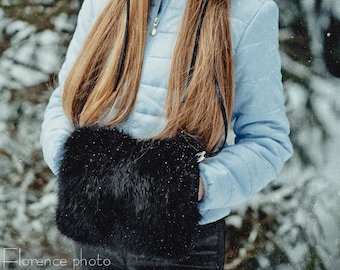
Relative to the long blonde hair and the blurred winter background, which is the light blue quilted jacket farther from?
the blurred winter background

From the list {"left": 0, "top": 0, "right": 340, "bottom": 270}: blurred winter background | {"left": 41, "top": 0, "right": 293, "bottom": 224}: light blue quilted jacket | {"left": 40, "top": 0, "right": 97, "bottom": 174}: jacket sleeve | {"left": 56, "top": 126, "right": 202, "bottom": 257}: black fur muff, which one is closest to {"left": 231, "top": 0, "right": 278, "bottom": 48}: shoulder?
{"left": 41, "top": 0, "right": 293, "bottom": 224}: light blue quilted jacket

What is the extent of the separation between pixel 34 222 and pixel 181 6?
4.94 feet

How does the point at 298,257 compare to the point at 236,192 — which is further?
the point at 298,257

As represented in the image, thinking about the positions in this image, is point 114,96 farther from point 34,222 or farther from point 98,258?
point 34,222

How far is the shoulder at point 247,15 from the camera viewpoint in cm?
121

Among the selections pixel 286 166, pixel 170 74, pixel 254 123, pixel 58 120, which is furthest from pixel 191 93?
pixel 286 166

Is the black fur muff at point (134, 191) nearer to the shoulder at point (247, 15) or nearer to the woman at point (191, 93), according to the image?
the woman at point (191, 93)

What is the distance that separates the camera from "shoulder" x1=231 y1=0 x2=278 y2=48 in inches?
47.6

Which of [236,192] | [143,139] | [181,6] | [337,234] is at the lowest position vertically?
[337,234]

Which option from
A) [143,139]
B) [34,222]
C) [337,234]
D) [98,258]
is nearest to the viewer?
[143,139]

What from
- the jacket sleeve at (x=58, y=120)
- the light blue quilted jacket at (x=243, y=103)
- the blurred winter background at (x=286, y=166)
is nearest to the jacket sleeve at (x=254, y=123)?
the light blue quilted jacket at (x=243, y=103)

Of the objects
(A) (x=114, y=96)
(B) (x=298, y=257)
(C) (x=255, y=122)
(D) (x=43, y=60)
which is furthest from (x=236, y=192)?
(D) (x=43, y=60)

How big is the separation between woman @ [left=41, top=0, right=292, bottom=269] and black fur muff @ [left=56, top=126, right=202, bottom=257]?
1cm

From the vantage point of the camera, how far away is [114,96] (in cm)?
126
